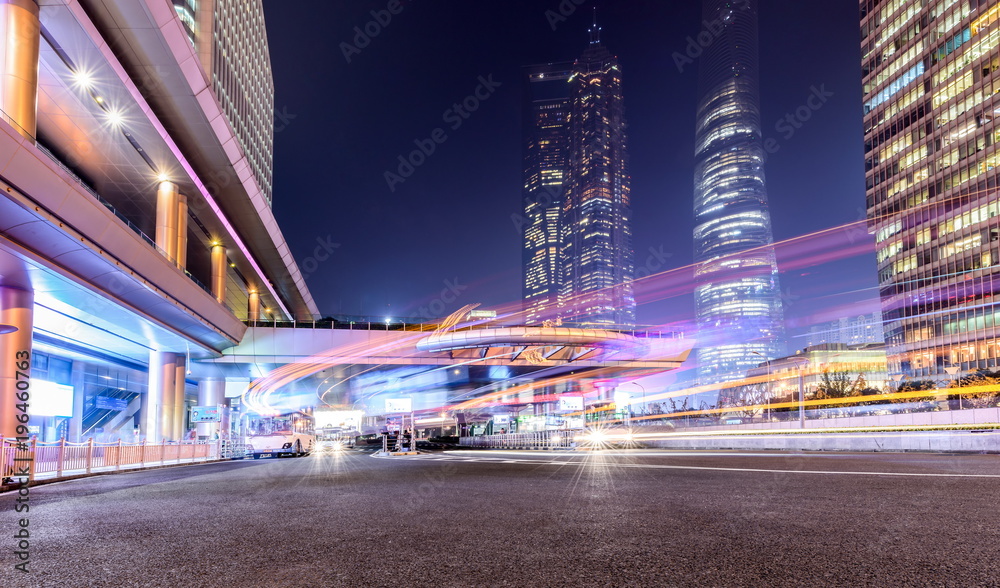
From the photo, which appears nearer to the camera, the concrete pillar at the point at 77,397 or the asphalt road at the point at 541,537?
the asphalt road at the point at 541,537

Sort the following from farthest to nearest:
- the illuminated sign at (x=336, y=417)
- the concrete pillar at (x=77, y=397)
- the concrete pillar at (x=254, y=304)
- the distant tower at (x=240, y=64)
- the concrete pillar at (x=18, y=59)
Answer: the concrete pillar at (x=254, y=304) → the illuminated sign at (x=336, y=417) → the distant tower at (x=240, y=64) → the concrete pillar at (x=77, y=397) → the concrete pillar at (x=18, y=59)

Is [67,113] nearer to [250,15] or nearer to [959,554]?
[959,554]

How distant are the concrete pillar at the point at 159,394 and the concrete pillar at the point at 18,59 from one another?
23.9m

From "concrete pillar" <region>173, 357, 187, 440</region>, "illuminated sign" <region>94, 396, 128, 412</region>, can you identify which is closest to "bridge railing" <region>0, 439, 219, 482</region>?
"concrete pillar" <region>173, 357, 187, 440</region>

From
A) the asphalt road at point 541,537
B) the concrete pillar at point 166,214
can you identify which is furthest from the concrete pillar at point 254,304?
the asphalt road at point 541,537

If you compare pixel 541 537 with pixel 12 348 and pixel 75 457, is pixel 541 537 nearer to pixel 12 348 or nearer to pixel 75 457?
pixel 75 457

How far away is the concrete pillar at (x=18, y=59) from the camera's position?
2161 cm

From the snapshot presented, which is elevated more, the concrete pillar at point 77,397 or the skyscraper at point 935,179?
the skyscraper at point 935,179

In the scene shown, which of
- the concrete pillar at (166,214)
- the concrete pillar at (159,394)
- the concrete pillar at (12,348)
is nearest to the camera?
the concrete pillar at (12,348)

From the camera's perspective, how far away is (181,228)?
1526 inches

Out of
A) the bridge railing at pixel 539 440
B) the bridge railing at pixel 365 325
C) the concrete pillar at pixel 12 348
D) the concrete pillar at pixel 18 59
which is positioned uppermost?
the concrete pillar at pixel 18 59

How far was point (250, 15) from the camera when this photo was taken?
95000 millimetres

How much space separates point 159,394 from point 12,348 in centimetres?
1975

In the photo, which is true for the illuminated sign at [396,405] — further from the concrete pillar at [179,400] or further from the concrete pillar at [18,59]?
the concrete pillar at [18,59]
